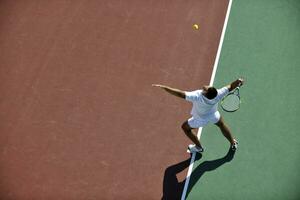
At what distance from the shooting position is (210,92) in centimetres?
678

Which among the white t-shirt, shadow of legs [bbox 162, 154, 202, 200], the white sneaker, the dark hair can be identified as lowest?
shadow of legs [bbox 162, 154, 202, 200]

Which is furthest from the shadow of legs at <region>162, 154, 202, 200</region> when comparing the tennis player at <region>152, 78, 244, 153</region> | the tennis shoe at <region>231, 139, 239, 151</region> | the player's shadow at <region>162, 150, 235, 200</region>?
the tennis shoe at <region>231, 139, 239, 151</region>

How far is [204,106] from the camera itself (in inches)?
276

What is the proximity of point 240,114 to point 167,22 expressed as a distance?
290 centimetres

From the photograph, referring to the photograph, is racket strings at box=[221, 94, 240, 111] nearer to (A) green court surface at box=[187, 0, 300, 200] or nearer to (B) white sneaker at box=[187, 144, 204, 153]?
(A) green court surface at box=[187, 0, 300, 200]

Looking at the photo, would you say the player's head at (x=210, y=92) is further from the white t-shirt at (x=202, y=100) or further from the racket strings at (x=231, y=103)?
the racket strings at (x=231, y=103)

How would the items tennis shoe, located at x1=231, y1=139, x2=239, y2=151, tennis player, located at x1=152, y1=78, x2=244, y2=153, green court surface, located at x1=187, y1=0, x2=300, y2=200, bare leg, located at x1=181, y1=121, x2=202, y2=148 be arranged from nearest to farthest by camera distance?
1. tennis player, located at x1=152, y1=78, x2=244, y2=153
2. bare leg, located at x1=181, y1=121, x2=202, y2=148
3. green court surface, located at x1=187, y1=0, x2=300, y2=200
4. tennis shoe, located at x1=231, y1=139, x2=239, y2=151

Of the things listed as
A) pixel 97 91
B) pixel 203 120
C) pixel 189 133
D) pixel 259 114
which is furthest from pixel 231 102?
pixel 97 91

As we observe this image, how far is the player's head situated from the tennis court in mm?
1719

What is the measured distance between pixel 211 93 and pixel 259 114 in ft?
6.96

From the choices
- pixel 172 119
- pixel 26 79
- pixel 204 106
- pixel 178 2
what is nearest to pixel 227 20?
pixel 178 2

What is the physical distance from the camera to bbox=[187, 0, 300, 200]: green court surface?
7812mm

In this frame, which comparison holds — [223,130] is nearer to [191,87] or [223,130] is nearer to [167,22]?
[191,87]

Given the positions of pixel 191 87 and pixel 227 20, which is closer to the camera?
pixel 191 87
